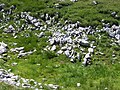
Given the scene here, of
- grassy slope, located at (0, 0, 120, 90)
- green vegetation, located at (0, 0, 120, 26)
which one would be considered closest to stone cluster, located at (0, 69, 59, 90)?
grassy slope, located at (0, 0, 120, 90)

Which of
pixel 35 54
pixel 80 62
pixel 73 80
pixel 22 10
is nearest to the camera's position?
pixel 73 80

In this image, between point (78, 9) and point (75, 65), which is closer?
point (75, 65)

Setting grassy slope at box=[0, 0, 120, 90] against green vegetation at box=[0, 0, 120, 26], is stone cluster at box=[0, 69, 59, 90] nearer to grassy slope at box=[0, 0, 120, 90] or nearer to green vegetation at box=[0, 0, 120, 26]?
grassy slope at box=[0, 0, 120, 90]

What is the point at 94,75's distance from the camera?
2403 centimetres

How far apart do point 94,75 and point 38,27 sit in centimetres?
1022

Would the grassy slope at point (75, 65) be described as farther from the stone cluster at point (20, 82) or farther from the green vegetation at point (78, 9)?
the stone cluster at point (20, 82)

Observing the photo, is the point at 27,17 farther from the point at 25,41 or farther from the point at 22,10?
the point at 25,41

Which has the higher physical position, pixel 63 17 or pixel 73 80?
pixel 63 17

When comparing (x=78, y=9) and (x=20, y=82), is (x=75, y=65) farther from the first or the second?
(x=78, y=9)

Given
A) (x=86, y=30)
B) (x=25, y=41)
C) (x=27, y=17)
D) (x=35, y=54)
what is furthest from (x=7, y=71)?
(x=27, y=17)

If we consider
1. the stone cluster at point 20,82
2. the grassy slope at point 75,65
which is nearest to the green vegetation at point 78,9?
the grassy slope at point 75,65

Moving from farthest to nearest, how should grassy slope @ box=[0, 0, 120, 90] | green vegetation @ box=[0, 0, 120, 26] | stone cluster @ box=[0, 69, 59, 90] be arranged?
1. green vegetation @ box=[0, 0, 120, 26]
2. grassy slope @ box=[0, 0, 120, 90]
3. stone cluster @ box=[0, 69, 59, 90]

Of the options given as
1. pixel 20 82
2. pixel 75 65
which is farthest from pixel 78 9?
pixel 20 82

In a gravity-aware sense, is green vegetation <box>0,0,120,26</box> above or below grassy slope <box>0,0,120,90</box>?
above
